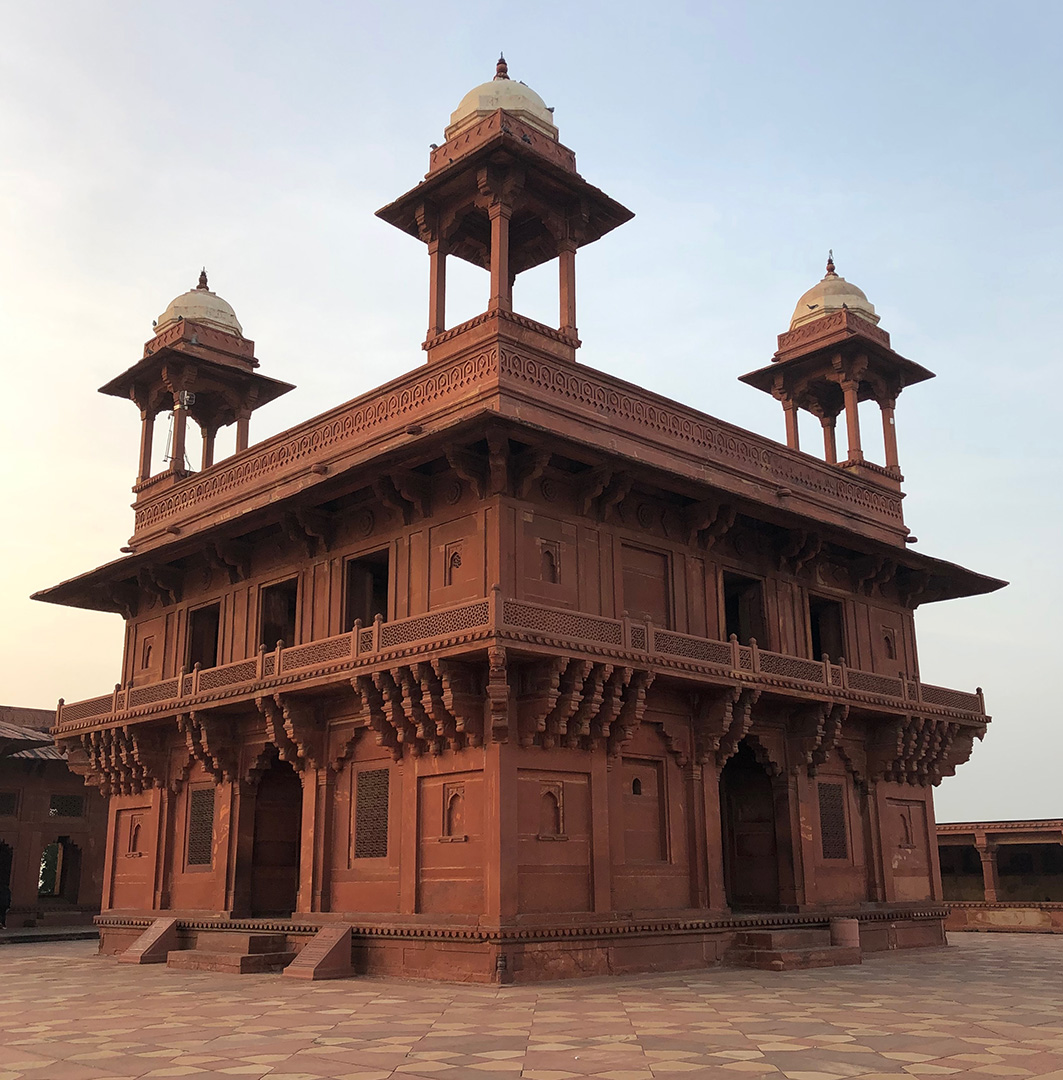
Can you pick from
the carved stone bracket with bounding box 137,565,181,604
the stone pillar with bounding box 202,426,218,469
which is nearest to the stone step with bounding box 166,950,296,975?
the carved stone bracket with bounding box 137,565,181,604

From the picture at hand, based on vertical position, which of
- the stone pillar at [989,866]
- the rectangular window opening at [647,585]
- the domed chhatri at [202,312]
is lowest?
the stone pillar at [989,866]

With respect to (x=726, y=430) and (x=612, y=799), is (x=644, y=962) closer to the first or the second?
(x=612, y=799)

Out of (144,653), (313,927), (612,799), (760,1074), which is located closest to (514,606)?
(612,799)

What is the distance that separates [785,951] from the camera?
54.5ft

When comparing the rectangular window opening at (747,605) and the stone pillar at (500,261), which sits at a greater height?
the stone pillar at (500,261)

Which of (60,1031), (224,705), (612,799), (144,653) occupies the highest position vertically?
(144,653)

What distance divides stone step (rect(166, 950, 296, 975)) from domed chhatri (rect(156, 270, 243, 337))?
1282 cm

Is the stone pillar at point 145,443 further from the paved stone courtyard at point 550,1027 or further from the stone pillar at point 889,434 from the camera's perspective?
the stone pillar at point 889,434

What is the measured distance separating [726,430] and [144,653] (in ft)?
40.3

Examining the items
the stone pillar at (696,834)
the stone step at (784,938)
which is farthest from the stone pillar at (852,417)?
the stone step at (784,938)

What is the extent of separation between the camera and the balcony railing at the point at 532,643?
1502 centimetres

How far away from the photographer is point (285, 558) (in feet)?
65.7

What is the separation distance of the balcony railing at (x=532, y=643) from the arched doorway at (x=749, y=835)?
2.05m

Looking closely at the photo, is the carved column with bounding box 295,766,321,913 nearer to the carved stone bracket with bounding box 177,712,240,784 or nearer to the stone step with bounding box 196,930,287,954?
the stone step with bounding box 196,930,287,954
